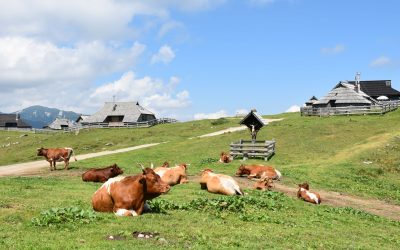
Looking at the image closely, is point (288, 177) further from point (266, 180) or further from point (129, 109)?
point (129, 109)

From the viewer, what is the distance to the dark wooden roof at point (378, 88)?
99062 millimetres

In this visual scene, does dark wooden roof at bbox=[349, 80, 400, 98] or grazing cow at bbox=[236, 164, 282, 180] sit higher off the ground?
dark wooden roof at bbox=[349, 80, 400, 98]

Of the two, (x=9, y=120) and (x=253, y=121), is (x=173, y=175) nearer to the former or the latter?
(x=253, y=121)

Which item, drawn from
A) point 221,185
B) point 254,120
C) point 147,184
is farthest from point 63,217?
point 254,120

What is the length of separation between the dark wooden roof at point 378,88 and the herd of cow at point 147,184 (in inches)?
Result: 2912

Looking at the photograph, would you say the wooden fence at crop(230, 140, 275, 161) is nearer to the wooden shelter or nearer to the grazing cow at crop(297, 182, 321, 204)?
the wooden shelter

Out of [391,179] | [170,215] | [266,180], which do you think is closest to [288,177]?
[266,180]

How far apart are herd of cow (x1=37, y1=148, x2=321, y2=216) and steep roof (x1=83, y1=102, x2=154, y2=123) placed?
66210mm

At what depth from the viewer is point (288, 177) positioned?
27.3 meters

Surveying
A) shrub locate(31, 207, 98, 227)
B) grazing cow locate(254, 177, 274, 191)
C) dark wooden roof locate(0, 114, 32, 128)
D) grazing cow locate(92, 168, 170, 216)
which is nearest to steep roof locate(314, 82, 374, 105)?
grazing cow locate(254, 177, 274, 191)

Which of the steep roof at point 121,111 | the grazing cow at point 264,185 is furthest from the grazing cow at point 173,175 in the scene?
the steep roof at point 121,111

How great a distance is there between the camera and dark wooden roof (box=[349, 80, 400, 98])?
325 ft

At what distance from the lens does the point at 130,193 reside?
13.1m

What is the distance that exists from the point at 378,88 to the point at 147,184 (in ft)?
320
